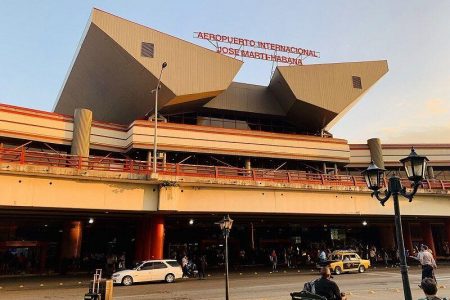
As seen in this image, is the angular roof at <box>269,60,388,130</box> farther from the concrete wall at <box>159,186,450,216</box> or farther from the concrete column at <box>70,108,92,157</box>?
the concrete column at <box>70,108,92,157</box>

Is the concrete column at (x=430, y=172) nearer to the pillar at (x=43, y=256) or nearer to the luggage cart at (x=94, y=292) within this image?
the pillar at (x=43, y=256)

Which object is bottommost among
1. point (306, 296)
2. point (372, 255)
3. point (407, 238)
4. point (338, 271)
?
point (338, 271)

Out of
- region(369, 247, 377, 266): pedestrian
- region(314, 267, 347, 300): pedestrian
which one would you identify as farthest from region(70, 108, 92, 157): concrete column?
region(314, 267, 347, 300): pedestrian

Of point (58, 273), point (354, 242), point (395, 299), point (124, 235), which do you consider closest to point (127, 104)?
point (124, 235)

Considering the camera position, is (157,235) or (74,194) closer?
(74,194)

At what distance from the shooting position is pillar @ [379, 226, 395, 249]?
4078cm

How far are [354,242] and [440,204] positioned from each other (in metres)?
12.5

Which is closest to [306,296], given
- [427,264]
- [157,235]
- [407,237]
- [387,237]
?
[427,264]

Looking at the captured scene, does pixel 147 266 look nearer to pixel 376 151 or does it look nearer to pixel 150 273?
pixel 150 273

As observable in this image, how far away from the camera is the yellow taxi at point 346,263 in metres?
27.1

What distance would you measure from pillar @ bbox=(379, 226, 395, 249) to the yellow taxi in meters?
14.2

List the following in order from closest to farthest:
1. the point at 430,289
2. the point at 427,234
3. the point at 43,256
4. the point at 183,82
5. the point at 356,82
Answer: the point at 430,289 < the point at 43,256 < the point at 427,234 < the point at 183,82 < the point at 356,82

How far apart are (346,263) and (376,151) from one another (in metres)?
24.7

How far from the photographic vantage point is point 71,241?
31438mm
